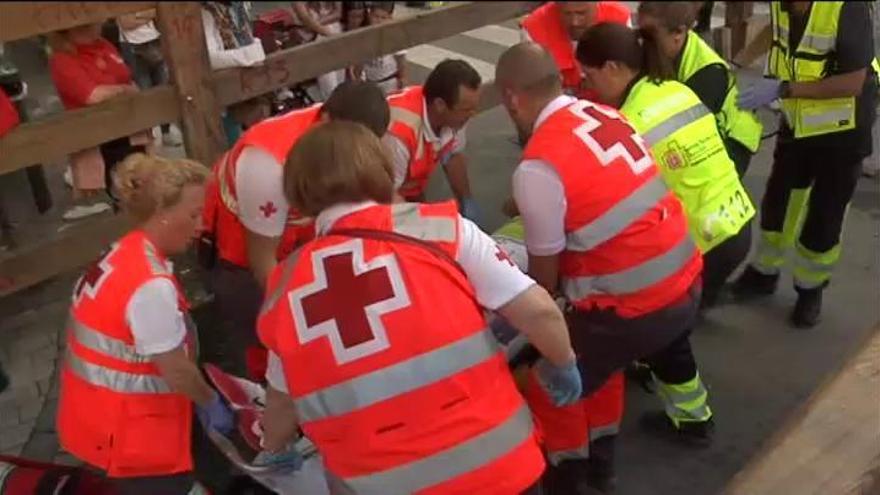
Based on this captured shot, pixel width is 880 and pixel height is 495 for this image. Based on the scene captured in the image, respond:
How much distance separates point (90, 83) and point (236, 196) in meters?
1.55

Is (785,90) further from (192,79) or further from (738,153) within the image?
(192,79)

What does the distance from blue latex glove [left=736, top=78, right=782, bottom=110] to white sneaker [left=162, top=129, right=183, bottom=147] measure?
3.13m

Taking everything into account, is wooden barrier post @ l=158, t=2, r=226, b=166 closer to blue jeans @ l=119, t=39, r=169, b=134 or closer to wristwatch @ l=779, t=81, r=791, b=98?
blue jeans @ l=119, t=39, r=169, b=134

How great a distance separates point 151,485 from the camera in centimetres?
274

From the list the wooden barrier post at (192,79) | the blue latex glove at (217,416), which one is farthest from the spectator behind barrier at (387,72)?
the blue latex glove at (217,416)

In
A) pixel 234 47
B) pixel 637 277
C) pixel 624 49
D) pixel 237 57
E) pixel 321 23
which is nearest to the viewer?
pixel 637 277

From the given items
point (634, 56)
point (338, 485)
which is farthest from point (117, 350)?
point (634, 56)

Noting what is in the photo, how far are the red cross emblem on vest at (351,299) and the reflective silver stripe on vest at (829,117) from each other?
89.8 inches

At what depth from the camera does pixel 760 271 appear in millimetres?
4352

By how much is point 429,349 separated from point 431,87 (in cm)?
162

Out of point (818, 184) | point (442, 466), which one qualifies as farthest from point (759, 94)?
point (442, 466)

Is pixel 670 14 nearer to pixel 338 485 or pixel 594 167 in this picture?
pixel 594 167

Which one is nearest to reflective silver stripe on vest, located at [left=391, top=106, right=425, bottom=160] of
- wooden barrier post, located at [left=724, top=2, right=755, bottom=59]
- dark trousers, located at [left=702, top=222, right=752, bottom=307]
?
dark trousers, located at [left=702, top=222, right=752, bottom=307]

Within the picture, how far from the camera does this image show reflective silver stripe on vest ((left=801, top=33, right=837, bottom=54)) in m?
3.51
